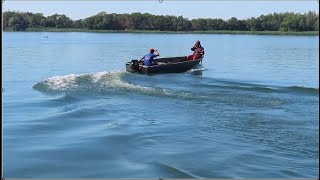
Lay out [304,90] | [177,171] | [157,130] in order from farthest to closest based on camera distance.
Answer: [304,90]
[157,130]
[177,171]

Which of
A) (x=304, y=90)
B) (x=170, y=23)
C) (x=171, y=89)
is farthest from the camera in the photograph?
(x=170, y=23)

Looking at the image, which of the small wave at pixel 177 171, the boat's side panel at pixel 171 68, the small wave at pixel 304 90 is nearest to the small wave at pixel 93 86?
the boat's side panel at pixel 171 68

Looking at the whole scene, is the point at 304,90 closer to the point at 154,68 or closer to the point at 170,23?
the point at 154,68

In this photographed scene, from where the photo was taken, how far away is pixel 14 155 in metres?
8.91

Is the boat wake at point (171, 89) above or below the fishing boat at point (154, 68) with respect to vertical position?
below

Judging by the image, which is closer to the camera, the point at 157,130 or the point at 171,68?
the point at 157,130

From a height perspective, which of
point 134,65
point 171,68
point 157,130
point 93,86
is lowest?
point 157,130

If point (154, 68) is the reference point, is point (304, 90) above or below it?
below

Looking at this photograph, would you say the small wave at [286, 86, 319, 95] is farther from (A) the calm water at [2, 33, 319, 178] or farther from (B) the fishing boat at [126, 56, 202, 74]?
(B) the fishing boat at [126, 56, 202, 74]

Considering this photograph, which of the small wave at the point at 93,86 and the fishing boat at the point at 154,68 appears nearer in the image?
the small wave at the point at 93,86

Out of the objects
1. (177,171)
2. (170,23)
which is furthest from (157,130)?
(170,23)

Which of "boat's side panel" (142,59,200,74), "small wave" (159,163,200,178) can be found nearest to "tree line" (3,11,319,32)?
"boat's side panel" (142,59,200,74)

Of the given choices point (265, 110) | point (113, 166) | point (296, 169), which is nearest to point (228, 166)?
point (296, 169)

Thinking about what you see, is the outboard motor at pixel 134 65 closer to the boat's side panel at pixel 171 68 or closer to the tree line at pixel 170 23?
the boat's side panel at pixel 171 68
